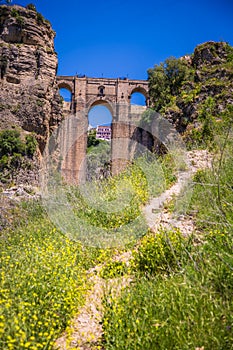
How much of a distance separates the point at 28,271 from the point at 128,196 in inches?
149

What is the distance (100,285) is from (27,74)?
60.6ft

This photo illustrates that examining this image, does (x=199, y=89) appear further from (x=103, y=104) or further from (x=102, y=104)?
(x=102, y=104)

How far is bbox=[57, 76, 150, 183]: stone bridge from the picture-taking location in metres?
30.4

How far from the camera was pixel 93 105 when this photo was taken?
35906mm

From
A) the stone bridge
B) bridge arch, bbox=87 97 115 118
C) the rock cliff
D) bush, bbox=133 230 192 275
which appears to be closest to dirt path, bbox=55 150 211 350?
bush, bbox=133 230 192 275

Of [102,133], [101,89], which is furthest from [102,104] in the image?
[102,133]

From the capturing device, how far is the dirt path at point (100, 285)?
3.37 metres

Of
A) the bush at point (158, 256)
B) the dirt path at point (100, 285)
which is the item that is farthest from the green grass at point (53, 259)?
the bush at point (158, 256)

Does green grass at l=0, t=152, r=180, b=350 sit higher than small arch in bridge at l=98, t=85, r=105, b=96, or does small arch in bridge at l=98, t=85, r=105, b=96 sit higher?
small arch in bridge at l=98, t=85, r=105, b=96

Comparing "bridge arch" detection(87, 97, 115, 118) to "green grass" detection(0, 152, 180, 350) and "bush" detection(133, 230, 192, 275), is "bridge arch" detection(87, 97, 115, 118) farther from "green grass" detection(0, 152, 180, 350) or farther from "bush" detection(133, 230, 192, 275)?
"bush" detection(133, 230, 192, 275)

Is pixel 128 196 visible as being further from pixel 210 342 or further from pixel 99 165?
pixel 99 165

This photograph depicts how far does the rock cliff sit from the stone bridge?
28.2ft

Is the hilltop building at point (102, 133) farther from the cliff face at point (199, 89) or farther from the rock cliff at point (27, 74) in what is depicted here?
the cliff face at point (199, 89)

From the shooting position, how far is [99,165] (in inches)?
1215
